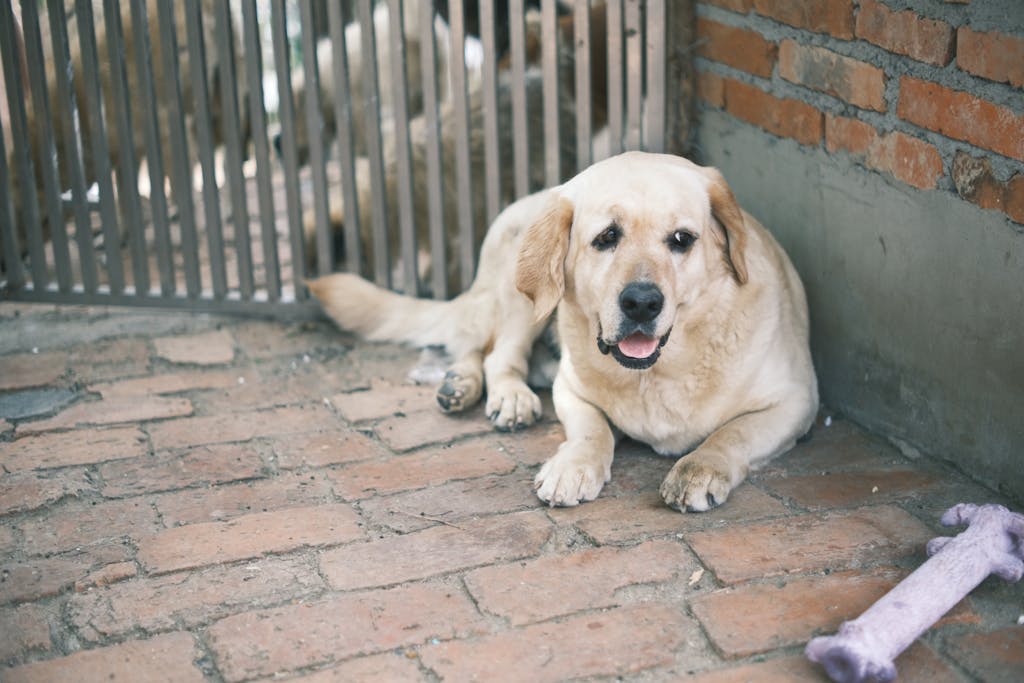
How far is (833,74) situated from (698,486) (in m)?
1.17

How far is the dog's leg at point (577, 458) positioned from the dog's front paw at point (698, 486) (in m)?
0.18

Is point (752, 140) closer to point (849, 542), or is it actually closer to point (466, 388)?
point (466, 388)

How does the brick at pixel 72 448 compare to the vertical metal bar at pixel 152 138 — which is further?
the vertical metal bar at pixel 152 138

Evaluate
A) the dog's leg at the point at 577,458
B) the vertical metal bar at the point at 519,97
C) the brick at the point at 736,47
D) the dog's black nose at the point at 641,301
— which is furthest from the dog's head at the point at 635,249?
the vertical metal bar at the point at 519,97

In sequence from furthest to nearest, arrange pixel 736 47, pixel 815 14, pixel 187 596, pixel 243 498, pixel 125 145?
1. pixel 125 145
2. pixel 736 47
3. pixel 815 14
4. pixel 243 498
5. pixel 187 596

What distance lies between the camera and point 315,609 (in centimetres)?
239

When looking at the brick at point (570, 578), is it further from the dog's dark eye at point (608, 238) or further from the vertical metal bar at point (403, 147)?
the vertical metal bar at point (403, 147)

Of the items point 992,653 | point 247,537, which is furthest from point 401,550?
point 992,653

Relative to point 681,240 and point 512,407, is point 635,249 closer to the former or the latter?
point 681,240

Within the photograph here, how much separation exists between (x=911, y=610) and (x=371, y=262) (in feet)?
9.08

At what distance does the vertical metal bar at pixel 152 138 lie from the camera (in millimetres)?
3826

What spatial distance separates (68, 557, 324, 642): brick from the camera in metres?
2.36

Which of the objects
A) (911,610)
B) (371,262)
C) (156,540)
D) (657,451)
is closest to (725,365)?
(657,451)

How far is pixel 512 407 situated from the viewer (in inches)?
131
